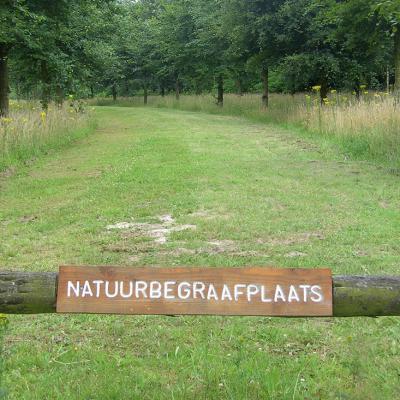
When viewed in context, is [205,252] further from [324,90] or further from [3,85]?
[324,90]

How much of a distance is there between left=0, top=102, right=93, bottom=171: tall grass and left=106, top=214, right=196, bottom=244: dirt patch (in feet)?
18.0

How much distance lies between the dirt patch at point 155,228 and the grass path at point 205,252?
9cm

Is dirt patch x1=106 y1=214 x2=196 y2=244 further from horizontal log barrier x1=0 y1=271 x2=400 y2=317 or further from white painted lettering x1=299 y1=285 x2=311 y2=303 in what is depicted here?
white painted lettering x1=299 y1=285 x2=311 y2=303

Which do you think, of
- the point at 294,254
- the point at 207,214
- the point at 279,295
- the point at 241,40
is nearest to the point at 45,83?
Answer: the point at 241,40

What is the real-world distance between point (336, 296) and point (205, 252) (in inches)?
125

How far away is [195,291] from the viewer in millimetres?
2826

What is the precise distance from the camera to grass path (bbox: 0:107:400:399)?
3574mm

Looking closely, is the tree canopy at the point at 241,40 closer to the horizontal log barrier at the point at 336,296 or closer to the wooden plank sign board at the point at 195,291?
the horizontal log barrier at the point at 336,296

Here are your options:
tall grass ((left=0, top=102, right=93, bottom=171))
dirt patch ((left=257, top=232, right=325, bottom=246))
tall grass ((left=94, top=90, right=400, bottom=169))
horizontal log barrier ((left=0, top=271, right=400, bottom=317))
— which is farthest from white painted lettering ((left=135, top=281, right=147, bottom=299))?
tall grass ((left=0, top=102, right=93, bottom=171))

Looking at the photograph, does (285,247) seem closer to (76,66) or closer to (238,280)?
(238,280)

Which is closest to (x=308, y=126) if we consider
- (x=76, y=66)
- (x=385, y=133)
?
(x=385, y=133)

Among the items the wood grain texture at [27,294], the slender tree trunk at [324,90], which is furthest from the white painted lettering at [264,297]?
the slender tree trunk at [324,90]

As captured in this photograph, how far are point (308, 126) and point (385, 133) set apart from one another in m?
5.62

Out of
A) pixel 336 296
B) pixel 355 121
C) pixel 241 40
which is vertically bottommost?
pixel 336 296
